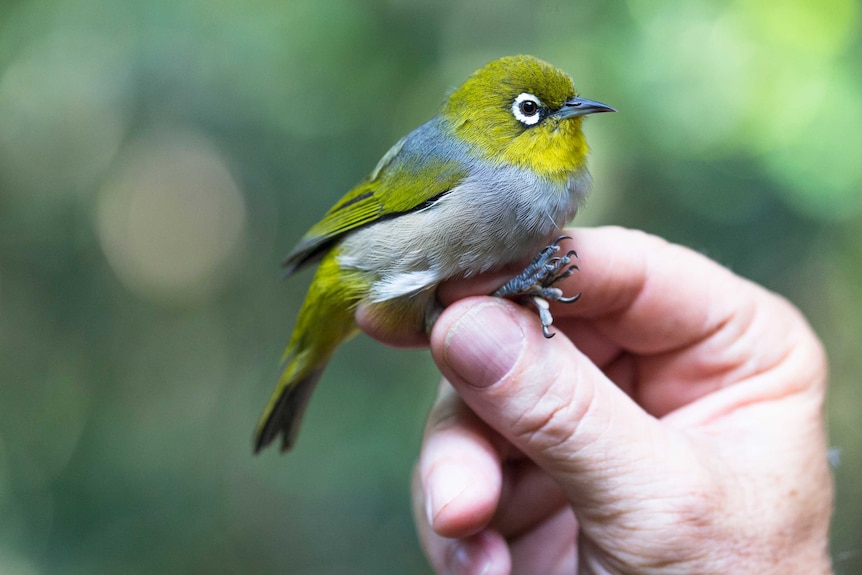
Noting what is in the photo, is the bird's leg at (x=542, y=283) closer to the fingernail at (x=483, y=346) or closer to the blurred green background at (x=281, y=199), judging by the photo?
the fingernail at (x=483, y=346)

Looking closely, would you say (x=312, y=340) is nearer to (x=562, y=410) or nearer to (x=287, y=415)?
(x=287, y=415)

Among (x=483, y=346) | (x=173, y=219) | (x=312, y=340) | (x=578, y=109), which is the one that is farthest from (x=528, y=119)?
(x=173, y=219)

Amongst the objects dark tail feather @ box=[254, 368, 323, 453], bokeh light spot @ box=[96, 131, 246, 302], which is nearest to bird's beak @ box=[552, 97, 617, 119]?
dark tail feather @ box=[254, 368, 323, 453]

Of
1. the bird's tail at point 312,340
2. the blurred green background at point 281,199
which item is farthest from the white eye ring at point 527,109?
the blurred green background at point 281,199

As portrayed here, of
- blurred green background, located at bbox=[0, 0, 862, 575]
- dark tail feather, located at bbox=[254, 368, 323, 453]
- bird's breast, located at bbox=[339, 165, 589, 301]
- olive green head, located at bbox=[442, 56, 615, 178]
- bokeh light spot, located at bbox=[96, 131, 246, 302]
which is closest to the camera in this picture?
bird's breast, located at bbox=[339, 165, 589, 301]

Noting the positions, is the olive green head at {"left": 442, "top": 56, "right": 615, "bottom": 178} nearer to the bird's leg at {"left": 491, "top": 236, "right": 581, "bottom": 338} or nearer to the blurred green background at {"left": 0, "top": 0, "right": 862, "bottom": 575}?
the bird's leg at {"left": 491, "top": 236, "right": 581, "bottom": 338}

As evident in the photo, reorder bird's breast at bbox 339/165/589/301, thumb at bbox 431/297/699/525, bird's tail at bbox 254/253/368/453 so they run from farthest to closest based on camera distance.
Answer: bird's tail at bbox 254/253/368/453, bird's breast at bbox 339/165/589/301, thumb at bbox 431/297/699/525

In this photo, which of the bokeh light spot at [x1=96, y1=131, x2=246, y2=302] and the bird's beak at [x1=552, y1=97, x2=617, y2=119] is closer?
the bird's beak at [x1=552, y1=97, x2=617, y2=119]
